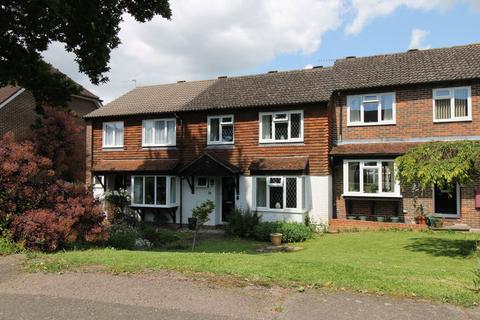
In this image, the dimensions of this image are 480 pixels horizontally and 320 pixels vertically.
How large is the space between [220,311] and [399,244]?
34.3 ft

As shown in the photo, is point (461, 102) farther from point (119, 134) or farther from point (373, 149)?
point (119, 134)

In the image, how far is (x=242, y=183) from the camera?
20.4m

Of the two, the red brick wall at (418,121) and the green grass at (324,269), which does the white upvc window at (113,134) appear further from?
the green grass at (324,269)

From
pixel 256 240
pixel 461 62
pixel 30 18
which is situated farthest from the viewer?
pixel 461 62

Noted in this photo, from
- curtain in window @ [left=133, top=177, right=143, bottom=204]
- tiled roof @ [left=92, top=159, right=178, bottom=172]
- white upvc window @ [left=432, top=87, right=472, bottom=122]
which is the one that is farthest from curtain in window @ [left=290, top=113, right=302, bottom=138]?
curtain in window @ [left=133, top=177, right=143, bottom=204]

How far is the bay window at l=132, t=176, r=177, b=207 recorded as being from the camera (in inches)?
863

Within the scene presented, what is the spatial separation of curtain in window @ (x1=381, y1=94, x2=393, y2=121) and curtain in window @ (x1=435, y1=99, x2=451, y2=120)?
6.06 ft

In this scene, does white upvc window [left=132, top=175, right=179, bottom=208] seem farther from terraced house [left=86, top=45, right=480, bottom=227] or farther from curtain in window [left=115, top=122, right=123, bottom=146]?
curtain in window [left=115, top=122, right=123, bottom=146]

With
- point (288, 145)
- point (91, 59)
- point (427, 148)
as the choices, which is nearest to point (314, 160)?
point (288, 145)

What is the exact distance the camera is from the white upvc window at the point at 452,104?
18.0 meters

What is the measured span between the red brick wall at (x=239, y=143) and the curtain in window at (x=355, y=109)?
5.52ft

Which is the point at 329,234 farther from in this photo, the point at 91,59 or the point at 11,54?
the point at 11,54

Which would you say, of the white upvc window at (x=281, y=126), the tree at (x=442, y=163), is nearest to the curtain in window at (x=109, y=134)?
the white upvc window at (x=281, y=126)

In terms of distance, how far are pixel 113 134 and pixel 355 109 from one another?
13169 mm
